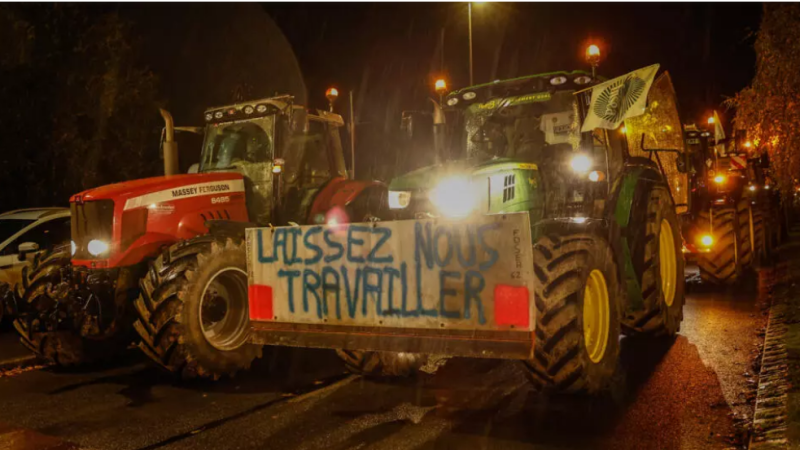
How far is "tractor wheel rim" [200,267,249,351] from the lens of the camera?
7391 millimetres

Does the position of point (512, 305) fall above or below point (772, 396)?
above

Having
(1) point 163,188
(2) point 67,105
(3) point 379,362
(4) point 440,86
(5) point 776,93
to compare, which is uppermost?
(2) point 67,105

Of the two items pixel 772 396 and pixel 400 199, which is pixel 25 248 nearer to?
pixel 400 199

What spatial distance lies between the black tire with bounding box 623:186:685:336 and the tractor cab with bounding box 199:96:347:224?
Result: 431 cm

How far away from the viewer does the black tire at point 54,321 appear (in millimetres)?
7445

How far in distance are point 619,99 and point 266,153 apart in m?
4.44

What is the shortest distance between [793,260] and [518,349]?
1374 cm

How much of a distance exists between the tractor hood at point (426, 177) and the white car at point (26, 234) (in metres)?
6.04

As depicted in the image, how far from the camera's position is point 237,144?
912 cm

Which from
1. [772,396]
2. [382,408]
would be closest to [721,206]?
[772,396]

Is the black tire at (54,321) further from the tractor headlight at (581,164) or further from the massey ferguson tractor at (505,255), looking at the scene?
the tractor headlight at (581,164)

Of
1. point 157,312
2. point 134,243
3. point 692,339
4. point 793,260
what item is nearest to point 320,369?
point 157,312

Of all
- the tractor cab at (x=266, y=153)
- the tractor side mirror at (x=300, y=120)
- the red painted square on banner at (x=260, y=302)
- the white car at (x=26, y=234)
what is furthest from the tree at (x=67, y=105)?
the red painted square on banner at (x=260, y=302)

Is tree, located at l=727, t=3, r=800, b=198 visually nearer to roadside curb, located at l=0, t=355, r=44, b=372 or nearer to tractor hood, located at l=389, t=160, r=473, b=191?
tractor hood, located at l=389, t=160, r=473, b=191
